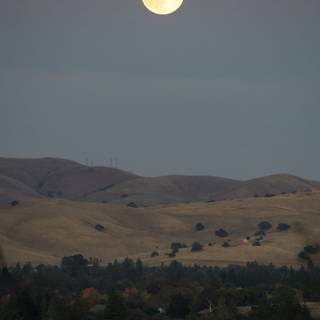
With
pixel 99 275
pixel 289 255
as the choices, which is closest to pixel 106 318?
pixel 99 275

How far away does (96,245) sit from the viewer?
6836 inches

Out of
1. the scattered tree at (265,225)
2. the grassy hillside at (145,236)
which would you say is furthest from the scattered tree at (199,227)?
the scattered tree at (265,225)

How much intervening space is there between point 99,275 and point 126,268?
6801 millimetres

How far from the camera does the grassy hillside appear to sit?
5994 inches

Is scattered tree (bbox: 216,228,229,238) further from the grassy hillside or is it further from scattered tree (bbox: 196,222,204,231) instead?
scattered tree (bbox: 196,222,204,231)

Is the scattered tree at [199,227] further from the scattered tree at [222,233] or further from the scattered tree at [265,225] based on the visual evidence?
the scattered tree at [265,225]

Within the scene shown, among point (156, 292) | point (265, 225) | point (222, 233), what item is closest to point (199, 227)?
point (222, 233)

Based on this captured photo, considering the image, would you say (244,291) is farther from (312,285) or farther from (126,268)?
(126,268)

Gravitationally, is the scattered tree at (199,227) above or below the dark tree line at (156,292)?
above

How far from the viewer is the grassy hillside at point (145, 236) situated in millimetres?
152250

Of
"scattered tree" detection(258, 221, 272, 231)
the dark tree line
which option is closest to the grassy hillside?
"scattered tree" detection(258, 221, 272, 231)

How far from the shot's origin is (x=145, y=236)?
611 ft

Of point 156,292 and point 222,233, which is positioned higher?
point 222,233

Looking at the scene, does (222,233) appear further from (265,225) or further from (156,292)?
(156,292)
